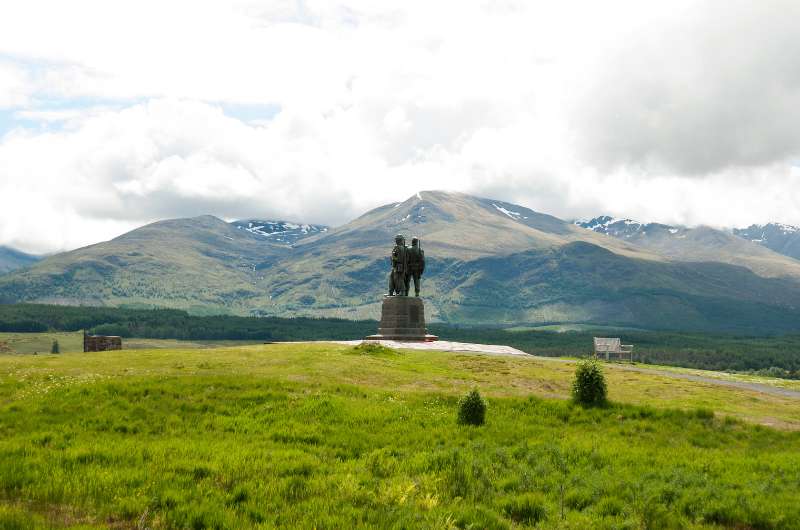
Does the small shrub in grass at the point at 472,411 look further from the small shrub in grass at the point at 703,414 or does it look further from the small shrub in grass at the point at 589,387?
the small shrub in grass at the point at 703,414

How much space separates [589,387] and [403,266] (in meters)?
37.2

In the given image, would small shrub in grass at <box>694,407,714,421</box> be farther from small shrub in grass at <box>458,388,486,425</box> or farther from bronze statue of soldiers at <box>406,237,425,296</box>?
bronze statue of soldiers at <box>406,237,425,296</box>

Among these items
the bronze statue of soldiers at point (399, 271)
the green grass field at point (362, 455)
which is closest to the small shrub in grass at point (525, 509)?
the green grass field at point (362, 455)

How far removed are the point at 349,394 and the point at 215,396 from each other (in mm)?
4886

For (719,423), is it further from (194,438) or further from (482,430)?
(194,438)

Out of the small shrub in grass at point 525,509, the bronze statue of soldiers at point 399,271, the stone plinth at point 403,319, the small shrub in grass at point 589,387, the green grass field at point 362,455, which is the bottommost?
the small shrub in grass at point 525,509

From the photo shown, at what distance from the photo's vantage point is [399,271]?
58.6 metres

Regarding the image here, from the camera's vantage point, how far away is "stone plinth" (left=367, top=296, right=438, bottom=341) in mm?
55969

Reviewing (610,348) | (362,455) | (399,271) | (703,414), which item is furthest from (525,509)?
(399,271)

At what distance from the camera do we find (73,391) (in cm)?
2106

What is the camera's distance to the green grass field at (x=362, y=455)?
39.8 ft

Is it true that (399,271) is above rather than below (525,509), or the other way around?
above

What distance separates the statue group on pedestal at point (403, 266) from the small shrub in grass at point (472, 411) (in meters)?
38.2

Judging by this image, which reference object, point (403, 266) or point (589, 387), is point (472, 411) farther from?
point (403, 266)
